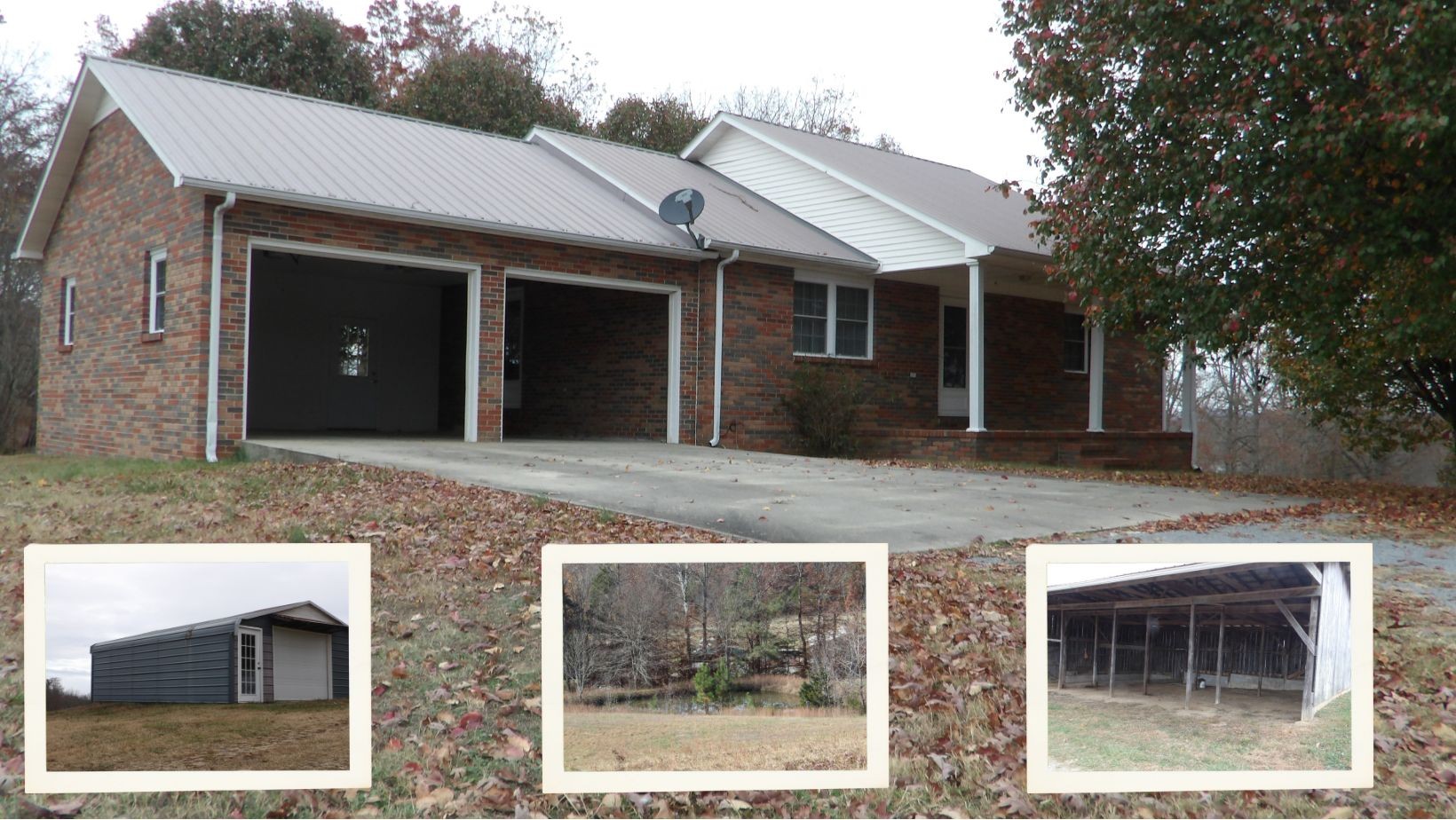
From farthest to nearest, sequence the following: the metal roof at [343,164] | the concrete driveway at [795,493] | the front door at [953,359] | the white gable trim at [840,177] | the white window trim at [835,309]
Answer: the front door at [953,359] → the white window trim at [835,309] → the white gable trim at [840,177] → the metal roof at [343,164] → the concrete driveway at [795,493]

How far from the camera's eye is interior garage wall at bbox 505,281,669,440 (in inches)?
671

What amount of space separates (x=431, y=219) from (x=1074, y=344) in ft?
43.7

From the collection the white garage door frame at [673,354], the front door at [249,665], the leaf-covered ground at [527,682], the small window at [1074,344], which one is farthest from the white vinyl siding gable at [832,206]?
the front door at [249,665]

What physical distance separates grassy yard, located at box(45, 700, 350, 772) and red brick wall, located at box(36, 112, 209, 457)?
9827 millimetres

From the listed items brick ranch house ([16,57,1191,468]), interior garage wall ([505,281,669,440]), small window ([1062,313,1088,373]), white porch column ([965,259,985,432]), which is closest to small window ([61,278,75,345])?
brick ranch house ([16,57,1191,468])

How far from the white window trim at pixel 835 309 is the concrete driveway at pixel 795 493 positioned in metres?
4.09

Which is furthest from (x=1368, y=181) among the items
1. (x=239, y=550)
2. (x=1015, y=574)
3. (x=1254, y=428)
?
(x=1254, y=428)

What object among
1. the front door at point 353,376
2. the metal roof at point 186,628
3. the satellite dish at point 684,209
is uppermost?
the satellite dish at point 684,209

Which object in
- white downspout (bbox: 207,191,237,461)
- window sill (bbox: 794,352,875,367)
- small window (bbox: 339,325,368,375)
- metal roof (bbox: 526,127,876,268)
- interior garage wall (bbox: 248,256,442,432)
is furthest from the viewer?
small window (bbox: 339,325,368,375)

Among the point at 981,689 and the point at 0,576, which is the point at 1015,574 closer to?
the point at 981,689

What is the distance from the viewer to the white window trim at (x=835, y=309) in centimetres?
1781

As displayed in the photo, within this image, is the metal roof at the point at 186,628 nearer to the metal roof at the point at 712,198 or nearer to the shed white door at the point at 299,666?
the shed white door at the point at 299,666

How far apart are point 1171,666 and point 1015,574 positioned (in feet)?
10.5

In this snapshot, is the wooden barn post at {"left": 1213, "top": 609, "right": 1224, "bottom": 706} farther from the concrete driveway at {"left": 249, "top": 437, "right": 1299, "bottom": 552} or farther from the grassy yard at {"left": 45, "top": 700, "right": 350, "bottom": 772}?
the concrete driveway at {"left": 249, "top": 437, "right": 1299, "bottom": 552}
